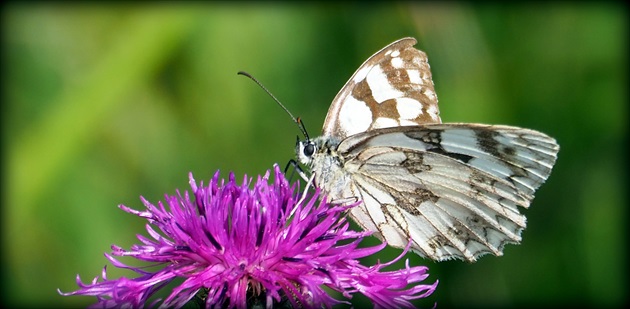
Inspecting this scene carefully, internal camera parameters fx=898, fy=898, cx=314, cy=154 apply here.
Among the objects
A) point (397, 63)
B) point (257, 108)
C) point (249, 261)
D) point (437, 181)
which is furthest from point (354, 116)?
point (257, 108)

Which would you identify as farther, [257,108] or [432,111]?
[257,108]

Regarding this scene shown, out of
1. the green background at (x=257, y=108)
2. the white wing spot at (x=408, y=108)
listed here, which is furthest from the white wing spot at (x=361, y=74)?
the green background at (x=257, y=108)

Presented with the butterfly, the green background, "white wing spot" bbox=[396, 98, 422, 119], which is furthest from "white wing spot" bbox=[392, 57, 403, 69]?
the green background

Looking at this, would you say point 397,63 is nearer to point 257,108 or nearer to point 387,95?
point 387,95

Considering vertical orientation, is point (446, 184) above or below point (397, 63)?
below

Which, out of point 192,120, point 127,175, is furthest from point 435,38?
point 127,175

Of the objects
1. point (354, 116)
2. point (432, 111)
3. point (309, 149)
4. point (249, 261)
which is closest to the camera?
point (249, 261)
